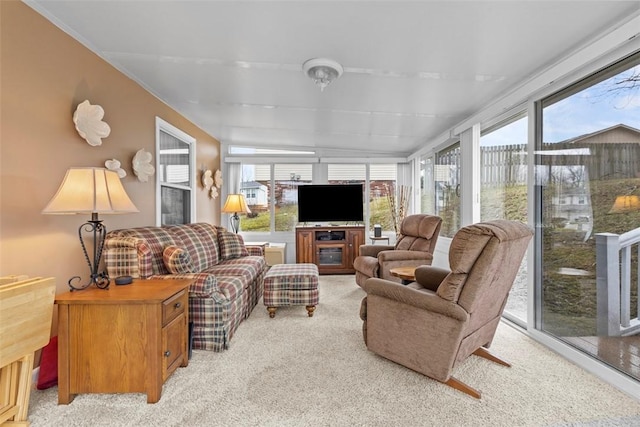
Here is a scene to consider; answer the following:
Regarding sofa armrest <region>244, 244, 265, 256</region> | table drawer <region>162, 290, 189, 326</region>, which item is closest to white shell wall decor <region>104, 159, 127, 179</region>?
table drawer <region>162, 290, 189, 326</region>

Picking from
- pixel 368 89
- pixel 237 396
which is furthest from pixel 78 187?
pixel 368 89

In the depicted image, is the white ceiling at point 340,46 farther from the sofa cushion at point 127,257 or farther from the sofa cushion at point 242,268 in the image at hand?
the sofa cushion at point 242,268

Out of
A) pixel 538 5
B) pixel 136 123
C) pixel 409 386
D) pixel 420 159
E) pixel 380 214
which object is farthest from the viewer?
pixel 380 214

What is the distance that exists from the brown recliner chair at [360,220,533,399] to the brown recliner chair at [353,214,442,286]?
53.1 inches

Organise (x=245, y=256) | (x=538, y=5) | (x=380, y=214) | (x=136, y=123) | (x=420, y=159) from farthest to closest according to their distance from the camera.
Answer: (x=380, y=214) → (x=420, y=159) → (x=245, y=256) → (x=136, y=123) → (x=538, y=5)

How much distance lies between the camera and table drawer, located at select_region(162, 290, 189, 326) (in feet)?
5.87

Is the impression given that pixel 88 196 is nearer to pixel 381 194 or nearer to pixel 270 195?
pixel 270 195

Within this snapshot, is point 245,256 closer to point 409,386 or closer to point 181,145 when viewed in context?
point 181,145

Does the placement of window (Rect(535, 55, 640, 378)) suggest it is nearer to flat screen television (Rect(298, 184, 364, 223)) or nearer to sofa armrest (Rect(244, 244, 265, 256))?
flat screen television (Rect(298, 184, 364, 223))

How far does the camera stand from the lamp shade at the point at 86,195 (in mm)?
1747

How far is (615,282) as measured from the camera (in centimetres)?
199

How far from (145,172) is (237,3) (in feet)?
6.48

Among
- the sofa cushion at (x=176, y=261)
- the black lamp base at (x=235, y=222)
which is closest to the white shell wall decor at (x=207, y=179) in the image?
the black lamp base at (x=235, y=222)

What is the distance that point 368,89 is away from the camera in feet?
9.77
